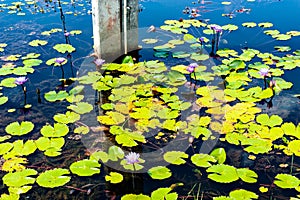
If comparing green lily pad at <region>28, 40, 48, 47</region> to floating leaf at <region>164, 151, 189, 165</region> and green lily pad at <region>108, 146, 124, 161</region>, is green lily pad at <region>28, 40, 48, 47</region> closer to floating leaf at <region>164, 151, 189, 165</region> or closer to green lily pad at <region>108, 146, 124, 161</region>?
green lily pad at <region>108, 146, 124, 161</region>

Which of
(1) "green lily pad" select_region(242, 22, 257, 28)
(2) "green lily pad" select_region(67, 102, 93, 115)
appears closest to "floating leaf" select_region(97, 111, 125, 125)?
(2) "green lily pad" select_region(67, 102, 93, 115)

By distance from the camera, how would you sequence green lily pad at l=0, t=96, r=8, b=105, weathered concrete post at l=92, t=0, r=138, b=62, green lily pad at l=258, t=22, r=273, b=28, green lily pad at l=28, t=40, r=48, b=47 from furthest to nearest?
green lily pad at l=258, t=22, r=273, b=28, green lily pad at l=28, t=40, r=48, b=47, weathered concrete post at l=92, t=0, r=138, b=62, green lily pad at l=0, t=96, r=8, b=105

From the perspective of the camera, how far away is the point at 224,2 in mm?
5895

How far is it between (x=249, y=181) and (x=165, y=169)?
532 millimetres

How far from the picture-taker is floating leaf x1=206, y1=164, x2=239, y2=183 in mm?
1885

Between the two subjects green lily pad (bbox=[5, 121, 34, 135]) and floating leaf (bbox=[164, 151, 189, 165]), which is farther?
green lily pad (bbox=[5, 121, 34, 135])

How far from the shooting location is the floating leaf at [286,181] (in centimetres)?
185

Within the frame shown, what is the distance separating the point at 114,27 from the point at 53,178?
2074 mm

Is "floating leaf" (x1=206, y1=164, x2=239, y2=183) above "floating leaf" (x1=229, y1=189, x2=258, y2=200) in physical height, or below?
above

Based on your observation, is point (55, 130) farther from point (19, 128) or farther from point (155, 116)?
point (155, 116)

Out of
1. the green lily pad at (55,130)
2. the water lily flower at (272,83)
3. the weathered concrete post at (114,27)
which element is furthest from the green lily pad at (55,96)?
the water lily flower at (272,83)

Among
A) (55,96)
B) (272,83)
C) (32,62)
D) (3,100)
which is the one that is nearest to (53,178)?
(55,96)

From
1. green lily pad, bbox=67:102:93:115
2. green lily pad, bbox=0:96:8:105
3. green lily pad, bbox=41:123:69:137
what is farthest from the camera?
green lily pad, bbox=0:96:8:105

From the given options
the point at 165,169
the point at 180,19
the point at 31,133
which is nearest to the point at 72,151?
the point at 31,133
